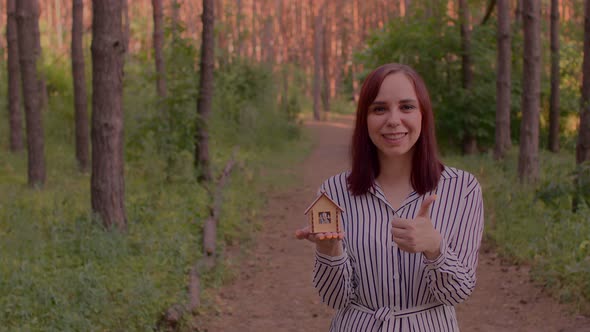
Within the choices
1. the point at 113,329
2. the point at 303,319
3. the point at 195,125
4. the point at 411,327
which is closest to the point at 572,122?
the point at 195,125

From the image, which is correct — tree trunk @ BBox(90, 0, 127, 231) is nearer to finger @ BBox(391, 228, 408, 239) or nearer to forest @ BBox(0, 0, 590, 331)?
forest @ BBox(0, 0, 590, 331)

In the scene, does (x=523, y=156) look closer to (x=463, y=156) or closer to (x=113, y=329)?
(x=463, y=156)

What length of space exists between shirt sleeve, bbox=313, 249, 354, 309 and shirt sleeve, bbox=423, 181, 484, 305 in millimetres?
263

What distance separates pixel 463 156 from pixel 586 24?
32.2 ft

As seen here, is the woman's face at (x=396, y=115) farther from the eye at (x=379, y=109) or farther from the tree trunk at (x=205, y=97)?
the tree trunk at (x=205, y=97)

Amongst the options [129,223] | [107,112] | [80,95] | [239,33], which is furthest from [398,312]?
[239,33]

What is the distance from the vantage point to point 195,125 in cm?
1386

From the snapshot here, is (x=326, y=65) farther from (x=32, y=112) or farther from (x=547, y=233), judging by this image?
(x=547, y=233)

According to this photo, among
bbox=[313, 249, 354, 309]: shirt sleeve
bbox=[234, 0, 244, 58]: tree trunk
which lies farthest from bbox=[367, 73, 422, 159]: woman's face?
bbox=[234, 0, 244, 58]: tree trunk

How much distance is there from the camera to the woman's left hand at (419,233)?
2.10m

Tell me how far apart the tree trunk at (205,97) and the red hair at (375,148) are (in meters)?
11.5

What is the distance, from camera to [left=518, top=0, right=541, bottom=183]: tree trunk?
11.8m

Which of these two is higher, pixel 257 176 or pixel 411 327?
pixel 411 327

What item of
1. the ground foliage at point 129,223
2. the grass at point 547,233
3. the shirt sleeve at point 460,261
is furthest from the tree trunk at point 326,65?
the shirt sleeve at point 460,261
